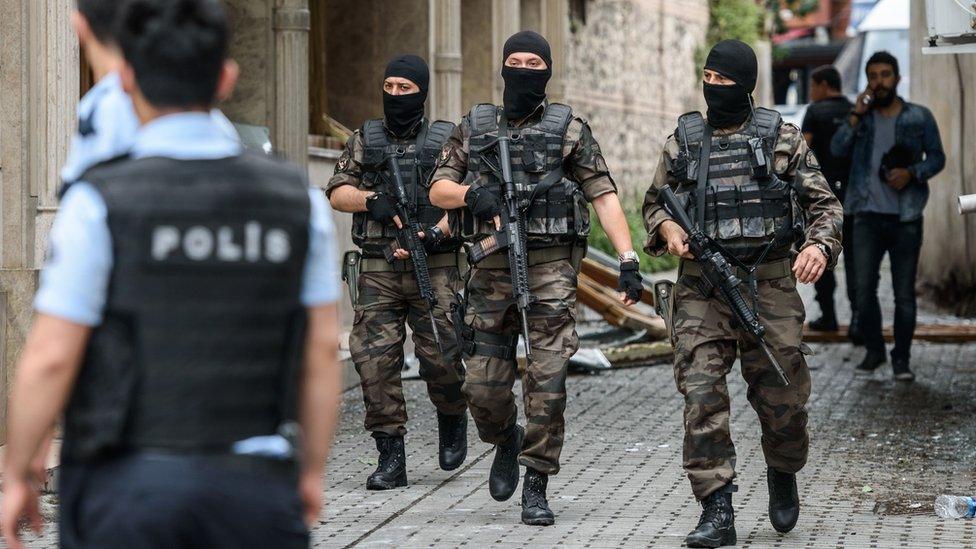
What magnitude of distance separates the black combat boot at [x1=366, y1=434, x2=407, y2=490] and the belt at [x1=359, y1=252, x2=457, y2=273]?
2.42 feet

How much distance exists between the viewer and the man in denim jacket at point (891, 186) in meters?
11.0

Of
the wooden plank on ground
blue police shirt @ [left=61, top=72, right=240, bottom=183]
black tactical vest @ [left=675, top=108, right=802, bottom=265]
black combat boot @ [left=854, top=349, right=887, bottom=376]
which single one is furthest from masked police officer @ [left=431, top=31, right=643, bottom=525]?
the wooden plank on ground

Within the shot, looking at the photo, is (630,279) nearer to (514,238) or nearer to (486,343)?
(514,238)

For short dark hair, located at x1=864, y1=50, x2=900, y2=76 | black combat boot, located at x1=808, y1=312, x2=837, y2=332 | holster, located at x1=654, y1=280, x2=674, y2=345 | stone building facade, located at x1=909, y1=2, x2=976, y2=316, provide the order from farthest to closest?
stone building facade, located at x1=909, y1=2, x2=976, y2=316 → black combat boot, located at x1=808, y1=312, x2=837, y2=332 → short dark hair, located at x1=864, y1=50, x2=900, y2=76 → holster, located at x1=654, y1=280, x2=674, y2=345

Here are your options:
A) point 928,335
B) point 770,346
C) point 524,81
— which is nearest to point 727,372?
point 770,346

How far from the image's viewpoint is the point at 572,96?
63.4 feet

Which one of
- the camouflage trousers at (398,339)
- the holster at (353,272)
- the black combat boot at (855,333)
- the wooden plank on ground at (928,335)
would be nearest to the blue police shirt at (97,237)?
the camouflage trousers at (398,339)

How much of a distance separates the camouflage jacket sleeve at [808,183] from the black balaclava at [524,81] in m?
0.94

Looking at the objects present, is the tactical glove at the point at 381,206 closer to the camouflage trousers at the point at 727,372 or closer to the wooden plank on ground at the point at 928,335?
the camouflage trousers at the point at 727,372

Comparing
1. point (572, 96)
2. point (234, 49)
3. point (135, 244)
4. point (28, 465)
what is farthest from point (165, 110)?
point (572, 96)

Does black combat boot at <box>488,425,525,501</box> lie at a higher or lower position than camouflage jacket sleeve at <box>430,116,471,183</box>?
lower

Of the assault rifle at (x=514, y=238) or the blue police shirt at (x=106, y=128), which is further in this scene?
the assault rifle at (x=514, y=238)

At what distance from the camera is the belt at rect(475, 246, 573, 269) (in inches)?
264

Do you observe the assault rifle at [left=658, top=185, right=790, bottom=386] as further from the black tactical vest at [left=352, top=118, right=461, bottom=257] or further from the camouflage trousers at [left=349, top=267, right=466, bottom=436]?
the camouflage trousers at [left=349, top=267, right=466, bottom=436]
